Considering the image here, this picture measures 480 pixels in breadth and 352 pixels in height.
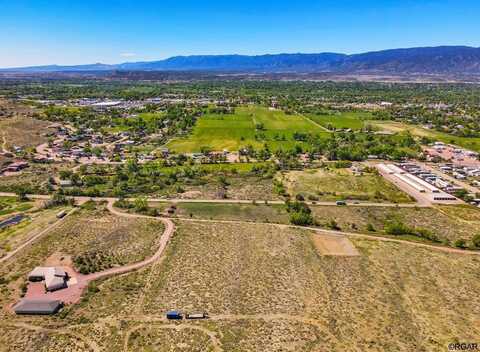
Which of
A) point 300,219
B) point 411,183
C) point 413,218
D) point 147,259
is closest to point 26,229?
point 147,259

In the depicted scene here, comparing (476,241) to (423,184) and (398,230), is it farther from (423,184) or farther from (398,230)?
(423,184)

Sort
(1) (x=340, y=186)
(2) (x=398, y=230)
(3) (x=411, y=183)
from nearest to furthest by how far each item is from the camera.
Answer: (2) (x=398, y=230) < (1) (x=340, y=186) < (3) (x=411, y=183)

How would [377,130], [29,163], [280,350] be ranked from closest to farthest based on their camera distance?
[280,350] → [29,163] → [377,130]

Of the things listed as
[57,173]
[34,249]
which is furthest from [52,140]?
[34,249]

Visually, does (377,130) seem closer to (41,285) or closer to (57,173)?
(57,173)

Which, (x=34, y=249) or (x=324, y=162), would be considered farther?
(x=324, y=162)

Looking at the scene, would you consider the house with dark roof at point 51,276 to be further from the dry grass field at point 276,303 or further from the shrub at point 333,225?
the shrub at point 333,225

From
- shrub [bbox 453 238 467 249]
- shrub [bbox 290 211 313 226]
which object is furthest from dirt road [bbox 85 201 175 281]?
shrub [bbox 453 238 467 249]
